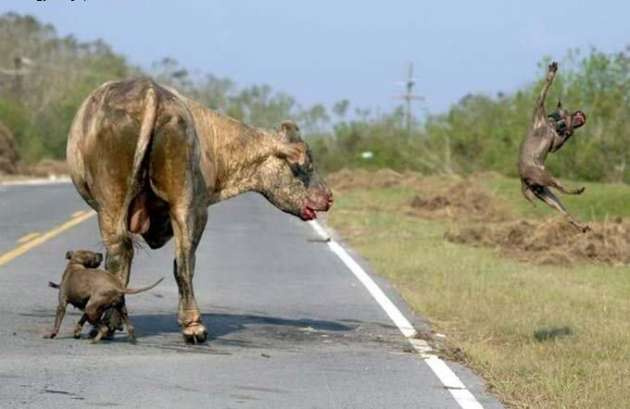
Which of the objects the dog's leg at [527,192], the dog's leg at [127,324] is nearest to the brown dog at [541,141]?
the dog's leg at [527,192]

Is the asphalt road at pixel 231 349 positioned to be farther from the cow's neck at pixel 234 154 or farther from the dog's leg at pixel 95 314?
the cow's neck at pixel 234 154

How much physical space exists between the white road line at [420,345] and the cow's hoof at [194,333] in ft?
5.59

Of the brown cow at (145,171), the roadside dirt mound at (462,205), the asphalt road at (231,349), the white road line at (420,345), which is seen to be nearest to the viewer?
the asphalt road at (231,349)

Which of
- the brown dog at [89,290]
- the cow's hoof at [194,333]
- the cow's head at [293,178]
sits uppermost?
the cow's head at [293,178]

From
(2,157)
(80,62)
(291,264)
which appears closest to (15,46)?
(80,62)

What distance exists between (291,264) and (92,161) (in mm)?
9326

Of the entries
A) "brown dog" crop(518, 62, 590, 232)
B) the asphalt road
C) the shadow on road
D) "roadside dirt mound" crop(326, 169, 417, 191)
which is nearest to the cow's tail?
the asphalt road

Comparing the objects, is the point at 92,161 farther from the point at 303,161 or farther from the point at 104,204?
the point at 303,161

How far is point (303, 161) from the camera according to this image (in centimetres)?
1255

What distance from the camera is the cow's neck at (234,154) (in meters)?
12.5

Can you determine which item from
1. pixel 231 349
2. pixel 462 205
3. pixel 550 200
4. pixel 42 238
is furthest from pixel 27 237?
pixel 462 205

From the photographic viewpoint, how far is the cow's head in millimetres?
12562

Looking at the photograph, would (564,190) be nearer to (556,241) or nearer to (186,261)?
(186,261)

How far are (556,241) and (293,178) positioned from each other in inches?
474
